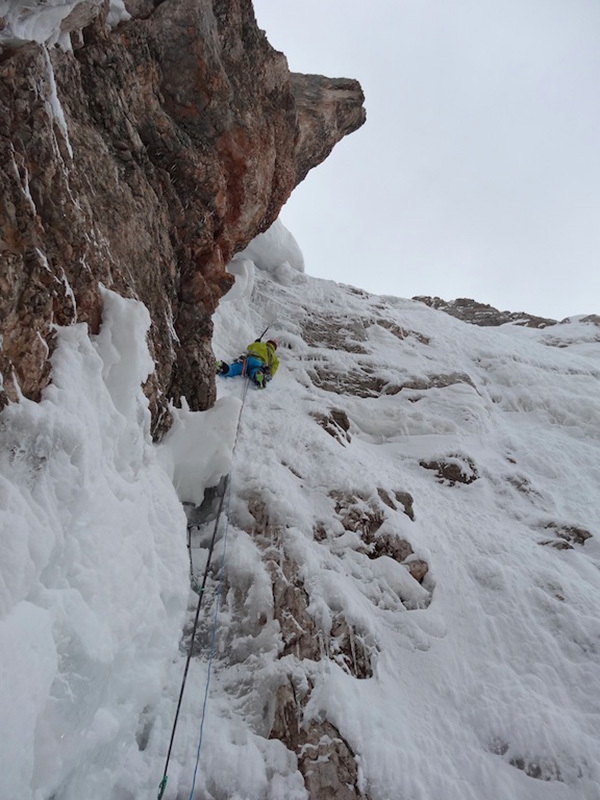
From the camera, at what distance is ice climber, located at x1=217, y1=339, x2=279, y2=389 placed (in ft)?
35.0

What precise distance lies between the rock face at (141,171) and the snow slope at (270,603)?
531 mm

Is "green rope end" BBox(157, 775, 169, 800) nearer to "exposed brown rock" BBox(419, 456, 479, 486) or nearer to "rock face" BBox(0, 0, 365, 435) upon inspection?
"rock face" BBox(0, 0, 365, 435)

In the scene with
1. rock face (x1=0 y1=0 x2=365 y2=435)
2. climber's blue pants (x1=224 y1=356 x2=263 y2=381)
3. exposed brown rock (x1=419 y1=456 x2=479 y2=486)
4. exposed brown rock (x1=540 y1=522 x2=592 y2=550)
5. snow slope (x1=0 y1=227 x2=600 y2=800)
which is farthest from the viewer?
climber's blue pants (x1=224 y1=356 x2=263 y2=381)

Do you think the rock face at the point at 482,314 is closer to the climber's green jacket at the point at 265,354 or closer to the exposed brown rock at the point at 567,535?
the climber's green jacket at the point at 265,354

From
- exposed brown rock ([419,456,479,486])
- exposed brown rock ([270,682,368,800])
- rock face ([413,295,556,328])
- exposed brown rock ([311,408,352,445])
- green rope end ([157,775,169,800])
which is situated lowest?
green rope end ([157,775,169,800])

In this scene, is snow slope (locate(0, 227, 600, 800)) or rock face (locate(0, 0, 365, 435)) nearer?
snow slope (locate(0, 227, 600, 800))

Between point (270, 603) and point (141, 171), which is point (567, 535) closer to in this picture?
point (270, 603)

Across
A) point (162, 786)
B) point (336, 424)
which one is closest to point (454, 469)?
point (336, 424)

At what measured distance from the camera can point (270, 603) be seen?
5355 millimetres

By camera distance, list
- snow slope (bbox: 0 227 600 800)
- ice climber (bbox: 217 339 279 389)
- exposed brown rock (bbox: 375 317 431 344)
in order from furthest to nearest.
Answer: exposed brown rock (bbox: 375 317 431 344)
ice climber (bbox: 217 339 279 389)
snow slope (bbox: 0 227 600 800)

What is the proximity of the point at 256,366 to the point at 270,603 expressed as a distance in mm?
6262

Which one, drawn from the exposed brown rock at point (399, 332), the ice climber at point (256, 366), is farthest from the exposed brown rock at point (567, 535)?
the exposed brown rock at point (399, 332)

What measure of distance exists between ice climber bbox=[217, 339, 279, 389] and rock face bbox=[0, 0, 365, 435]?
7.18 ft

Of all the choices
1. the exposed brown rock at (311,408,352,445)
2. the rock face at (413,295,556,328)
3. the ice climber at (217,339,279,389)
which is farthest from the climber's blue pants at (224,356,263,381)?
the rock face at (413,295,556,328)
